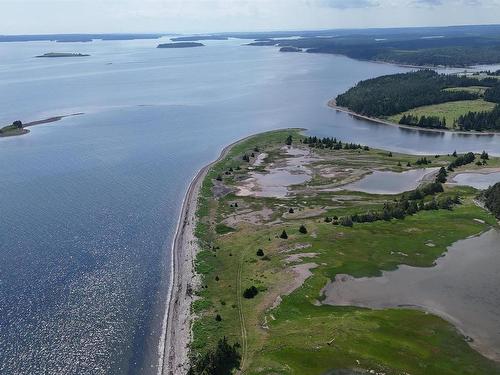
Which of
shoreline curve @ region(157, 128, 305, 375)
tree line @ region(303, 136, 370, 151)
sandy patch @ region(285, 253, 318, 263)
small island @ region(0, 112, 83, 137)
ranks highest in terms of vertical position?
small island @ region(0, 112, 83, 137)

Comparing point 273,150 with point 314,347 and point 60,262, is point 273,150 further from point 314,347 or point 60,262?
point 314,347

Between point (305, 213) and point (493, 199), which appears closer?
point (493, 199)

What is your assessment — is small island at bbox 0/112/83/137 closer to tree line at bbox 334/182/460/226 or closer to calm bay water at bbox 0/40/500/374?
calm bay water at bbox 0/40/500/374

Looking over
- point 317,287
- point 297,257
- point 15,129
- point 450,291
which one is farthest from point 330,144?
point 15,129

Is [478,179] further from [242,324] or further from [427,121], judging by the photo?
[242,324]

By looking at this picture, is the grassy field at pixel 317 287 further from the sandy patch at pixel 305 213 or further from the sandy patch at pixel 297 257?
the sandy patch at pixel 297 257

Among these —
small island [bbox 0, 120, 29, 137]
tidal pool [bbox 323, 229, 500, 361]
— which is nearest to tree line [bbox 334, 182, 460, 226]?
tidal pool [bbox 323, 229, 500, 361]
